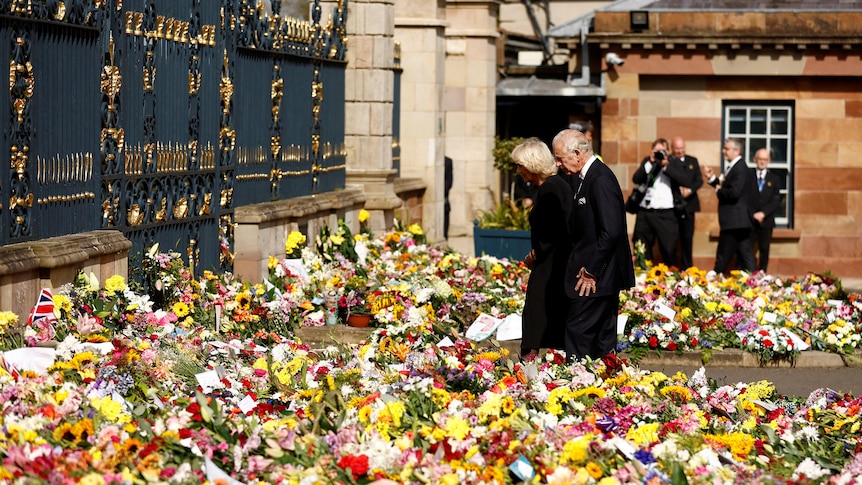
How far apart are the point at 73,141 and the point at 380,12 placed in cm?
685

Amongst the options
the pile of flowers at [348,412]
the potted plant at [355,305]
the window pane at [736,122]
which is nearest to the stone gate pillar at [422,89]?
the window pane at [736,122]

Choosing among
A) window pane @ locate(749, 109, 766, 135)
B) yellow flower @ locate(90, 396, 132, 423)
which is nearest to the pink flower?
yellow flower @ locate(90, 396, 132, 423)

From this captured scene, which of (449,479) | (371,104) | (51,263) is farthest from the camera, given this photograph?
(371,104)

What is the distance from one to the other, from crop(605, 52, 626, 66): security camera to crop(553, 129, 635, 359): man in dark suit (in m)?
10.2

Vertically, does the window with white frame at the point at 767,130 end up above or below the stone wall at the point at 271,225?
above

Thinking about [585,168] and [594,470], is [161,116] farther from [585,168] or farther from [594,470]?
[594,470]

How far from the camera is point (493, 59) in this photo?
20.8 m

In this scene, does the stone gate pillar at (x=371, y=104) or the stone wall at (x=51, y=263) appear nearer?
the stone wall at (x=51, y=263)

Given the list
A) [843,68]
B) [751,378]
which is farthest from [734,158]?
[751,378]

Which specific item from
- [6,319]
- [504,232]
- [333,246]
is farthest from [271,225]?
[504,232]

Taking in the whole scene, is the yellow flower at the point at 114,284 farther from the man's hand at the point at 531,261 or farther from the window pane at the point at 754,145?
the window pane at the point at 754,145

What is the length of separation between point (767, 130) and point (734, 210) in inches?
103

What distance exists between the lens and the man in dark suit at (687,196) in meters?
17.9

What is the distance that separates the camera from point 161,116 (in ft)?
35.7
